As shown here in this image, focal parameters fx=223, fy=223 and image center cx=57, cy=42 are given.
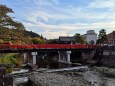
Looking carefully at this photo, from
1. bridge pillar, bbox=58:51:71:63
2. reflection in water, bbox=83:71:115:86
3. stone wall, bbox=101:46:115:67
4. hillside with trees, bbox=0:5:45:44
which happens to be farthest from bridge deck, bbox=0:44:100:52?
hillside with trees, bbox=0:5:45:44

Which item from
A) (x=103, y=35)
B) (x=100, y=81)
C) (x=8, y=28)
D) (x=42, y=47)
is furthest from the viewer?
(x=103, y=35)

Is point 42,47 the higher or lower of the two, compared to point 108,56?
higher

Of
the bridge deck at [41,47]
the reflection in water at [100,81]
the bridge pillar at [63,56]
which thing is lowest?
the reflection in water at [100,81]

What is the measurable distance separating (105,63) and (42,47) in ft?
52.5

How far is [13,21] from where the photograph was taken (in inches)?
589

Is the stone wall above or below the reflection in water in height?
above

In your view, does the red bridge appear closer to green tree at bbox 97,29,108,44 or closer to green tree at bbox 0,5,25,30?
green tree at bbox 97,29,108,44

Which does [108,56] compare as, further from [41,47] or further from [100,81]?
[100,81]

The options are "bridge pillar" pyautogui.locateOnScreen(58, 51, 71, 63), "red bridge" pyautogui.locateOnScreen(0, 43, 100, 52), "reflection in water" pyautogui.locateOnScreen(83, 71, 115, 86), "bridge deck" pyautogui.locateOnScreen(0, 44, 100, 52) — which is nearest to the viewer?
"reflection in water" pyautogui.locateOnScreen(83, 71, 115, 86)

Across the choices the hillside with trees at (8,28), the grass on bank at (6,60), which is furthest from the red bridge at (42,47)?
the hillside with trees at (8,28)

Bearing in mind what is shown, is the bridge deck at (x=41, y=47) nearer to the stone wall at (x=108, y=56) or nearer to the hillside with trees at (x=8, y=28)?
the stone wall at (x=108, y=56)

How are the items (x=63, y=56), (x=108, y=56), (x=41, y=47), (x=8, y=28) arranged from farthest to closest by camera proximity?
(x=63, y=56)
(x=108, y=56)
(x=41, y=47)
(x=8, y=28)

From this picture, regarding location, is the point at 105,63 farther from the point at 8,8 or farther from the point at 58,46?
the point at 8,8

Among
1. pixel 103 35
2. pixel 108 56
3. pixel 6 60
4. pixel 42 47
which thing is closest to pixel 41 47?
pixel 42 47
